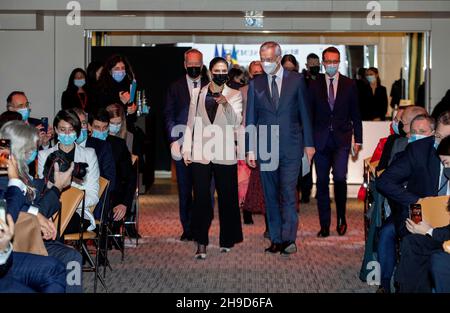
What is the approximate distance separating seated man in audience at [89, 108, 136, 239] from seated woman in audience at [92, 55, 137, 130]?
1765 mm

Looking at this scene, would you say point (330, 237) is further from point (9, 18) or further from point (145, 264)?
point (9, 18)

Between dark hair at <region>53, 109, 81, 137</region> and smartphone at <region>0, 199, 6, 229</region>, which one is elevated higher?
dark hair at <region>53, 109, 81, 137</region>

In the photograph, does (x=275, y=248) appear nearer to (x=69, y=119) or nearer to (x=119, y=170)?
(x=119, y=170)

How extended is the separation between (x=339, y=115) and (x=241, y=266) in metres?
2.71

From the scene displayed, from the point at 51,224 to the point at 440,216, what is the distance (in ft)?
8.22

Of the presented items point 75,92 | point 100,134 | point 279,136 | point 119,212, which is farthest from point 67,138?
point 75,92

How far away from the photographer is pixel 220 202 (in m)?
10.4

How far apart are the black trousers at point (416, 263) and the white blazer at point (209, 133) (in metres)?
3.43

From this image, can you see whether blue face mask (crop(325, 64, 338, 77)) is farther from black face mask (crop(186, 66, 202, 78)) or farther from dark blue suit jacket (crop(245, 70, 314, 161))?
black face mask (crop(186, 66, 202, 78))

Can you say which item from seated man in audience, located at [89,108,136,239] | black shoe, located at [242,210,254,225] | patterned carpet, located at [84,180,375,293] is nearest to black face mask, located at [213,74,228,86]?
seated man in audience, located at [89,108,136,239]

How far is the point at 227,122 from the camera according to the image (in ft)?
33.6

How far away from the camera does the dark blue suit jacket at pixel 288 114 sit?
1041 centimetres

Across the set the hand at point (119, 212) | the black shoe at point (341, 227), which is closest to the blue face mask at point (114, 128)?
the hand at point (119, 212)

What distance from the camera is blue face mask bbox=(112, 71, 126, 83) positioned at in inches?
486
